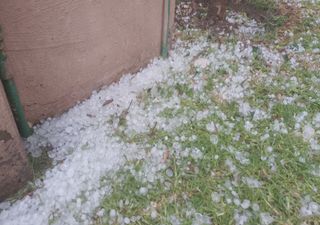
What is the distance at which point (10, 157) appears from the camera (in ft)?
4.14

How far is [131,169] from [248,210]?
480 millimetres

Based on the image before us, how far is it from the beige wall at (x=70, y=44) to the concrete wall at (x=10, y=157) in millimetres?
247

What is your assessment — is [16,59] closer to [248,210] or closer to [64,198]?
[64,198]

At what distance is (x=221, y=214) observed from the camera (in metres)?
1.30

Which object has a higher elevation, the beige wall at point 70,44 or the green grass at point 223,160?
the beige wall at point 70,44

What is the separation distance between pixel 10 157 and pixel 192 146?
723 mm

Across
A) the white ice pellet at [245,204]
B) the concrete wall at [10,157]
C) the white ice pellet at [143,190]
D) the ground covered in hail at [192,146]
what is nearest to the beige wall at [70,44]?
the ground covered in hail at [192,146]

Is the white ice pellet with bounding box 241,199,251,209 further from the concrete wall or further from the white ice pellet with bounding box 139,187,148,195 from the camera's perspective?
the concrete wall

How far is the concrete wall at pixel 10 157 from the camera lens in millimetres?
1194

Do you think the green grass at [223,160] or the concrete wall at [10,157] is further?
the green grass at [223,160]

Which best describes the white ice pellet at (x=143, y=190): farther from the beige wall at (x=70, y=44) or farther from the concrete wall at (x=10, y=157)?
the beige wall at (x=70, y=44)

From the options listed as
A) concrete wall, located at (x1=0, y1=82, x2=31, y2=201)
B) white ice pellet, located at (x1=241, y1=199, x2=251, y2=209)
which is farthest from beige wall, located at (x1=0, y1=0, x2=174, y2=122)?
white ice pellet, located at (x1=241, y1=199, x2=251, y2=209)

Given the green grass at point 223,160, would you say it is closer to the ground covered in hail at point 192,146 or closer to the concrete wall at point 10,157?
the ground covered in hail at point 192,146

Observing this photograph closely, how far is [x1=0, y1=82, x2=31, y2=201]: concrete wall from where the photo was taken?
1.19 m
